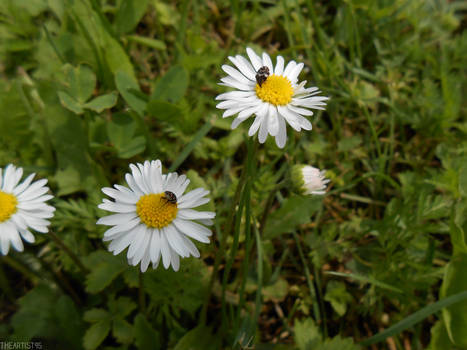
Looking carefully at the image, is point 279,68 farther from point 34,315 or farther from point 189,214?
point 34,315

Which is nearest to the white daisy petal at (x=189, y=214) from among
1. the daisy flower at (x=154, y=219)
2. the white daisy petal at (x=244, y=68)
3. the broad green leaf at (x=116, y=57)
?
the daisy flower at (x=154, y=219)

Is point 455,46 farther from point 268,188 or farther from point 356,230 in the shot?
point 268,188

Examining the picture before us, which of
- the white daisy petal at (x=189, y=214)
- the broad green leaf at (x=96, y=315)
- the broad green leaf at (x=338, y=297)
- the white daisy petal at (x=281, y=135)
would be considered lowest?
the broad green leaf at (x=338, y=297)

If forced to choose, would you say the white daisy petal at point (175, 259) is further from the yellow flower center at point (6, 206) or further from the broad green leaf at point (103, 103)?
the broad green leaf at point (103, 103)

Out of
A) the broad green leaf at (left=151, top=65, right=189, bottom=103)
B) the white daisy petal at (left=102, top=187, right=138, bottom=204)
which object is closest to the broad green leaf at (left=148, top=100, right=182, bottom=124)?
the broad green leaf at (left=151, top=65, right=189, bottom=103)

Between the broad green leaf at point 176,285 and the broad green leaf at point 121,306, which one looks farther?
the broad green leaf at point 121,306
